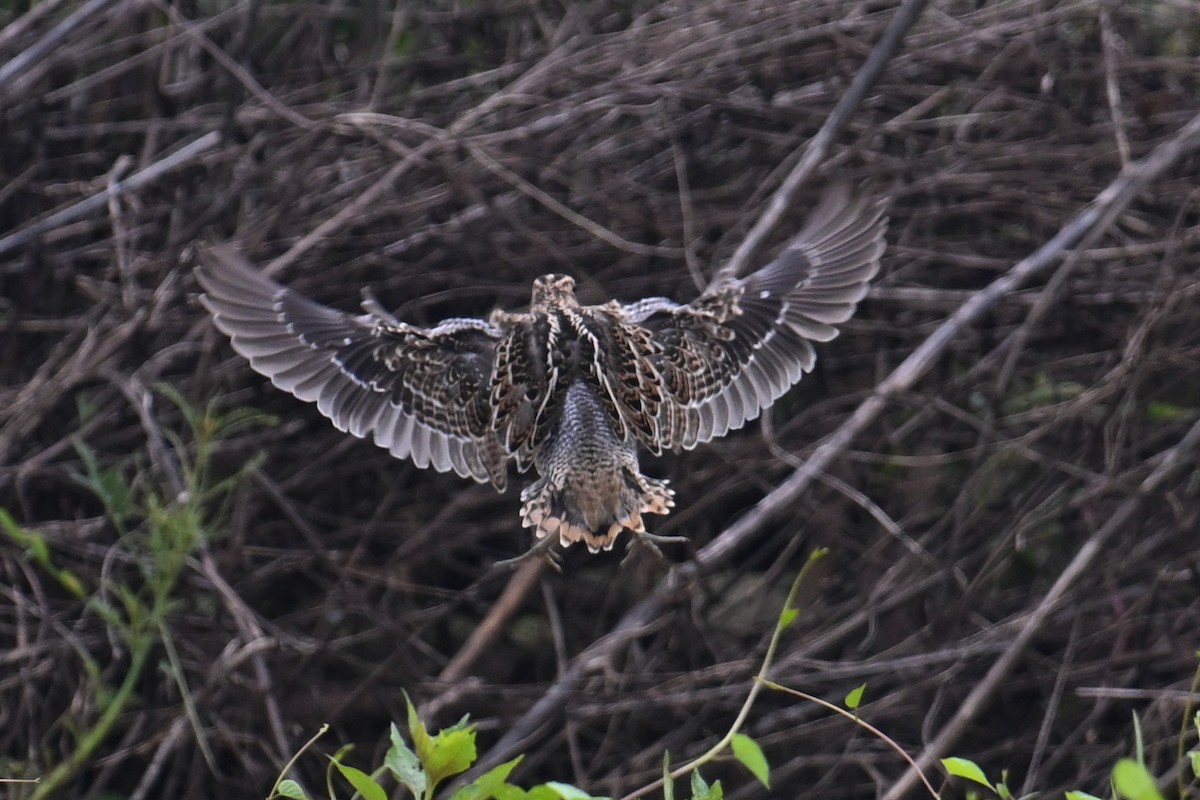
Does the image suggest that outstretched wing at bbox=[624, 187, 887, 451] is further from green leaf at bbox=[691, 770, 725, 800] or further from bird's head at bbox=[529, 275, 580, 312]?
green leaf at bbox=[691, 770, 725, 800]

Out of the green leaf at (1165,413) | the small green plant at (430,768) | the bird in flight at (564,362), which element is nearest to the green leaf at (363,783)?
the small green plant at (430,768)

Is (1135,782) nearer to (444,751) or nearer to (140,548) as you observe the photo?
(444,751)

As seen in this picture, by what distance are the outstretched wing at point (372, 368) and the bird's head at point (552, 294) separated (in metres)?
0.17

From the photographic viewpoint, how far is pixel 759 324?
3523 millimetres

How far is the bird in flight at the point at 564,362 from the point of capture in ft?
10.4

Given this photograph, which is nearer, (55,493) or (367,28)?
(55,493)

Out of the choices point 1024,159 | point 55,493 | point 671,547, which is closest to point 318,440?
point 55,493

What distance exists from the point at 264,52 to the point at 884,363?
224 cm

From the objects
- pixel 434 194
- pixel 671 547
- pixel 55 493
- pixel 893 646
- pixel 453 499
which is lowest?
pixel 893 646

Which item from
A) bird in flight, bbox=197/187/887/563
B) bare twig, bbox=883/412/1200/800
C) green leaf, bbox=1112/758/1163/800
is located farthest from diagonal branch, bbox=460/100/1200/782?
green leaf, bbox=1112/758/1163/800

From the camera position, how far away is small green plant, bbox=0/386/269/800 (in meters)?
3.05

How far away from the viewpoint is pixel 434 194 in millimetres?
4281

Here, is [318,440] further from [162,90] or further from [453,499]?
[162,90]

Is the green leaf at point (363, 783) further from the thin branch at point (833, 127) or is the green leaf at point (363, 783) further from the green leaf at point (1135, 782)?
the thin branch at point (833, 127)
